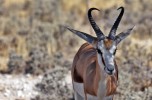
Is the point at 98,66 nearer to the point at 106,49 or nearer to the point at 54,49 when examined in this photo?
the point at 106,49

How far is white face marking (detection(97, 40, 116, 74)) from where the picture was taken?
28.9ft

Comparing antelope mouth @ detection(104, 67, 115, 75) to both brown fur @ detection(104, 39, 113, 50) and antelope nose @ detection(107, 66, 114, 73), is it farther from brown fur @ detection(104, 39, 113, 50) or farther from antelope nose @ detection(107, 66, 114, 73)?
brown fur @ detection(104, 39, 113, 50)

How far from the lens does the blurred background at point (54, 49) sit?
1294cm

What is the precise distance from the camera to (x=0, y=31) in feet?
64.8

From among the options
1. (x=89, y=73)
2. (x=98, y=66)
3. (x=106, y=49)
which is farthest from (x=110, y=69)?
(x=89, y=73)

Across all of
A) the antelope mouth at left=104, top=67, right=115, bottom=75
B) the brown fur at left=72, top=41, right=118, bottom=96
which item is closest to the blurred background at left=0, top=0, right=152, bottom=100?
the brown fur at left=72, top=41, right=118, bottom=96

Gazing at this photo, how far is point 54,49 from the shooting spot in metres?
17.9

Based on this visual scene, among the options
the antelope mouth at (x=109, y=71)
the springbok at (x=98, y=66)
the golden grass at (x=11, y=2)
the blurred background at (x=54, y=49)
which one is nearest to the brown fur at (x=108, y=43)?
the springbok at (x=98, y=66)

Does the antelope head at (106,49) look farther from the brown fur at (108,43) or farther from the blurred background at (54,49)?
the blurred background at (54,49)

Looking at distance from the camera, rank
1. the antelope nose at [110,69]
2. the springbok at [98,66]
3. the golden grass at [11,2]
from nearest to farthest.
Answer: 1. the antelope nose at [110,69]
2. the springbok at [98,66]
3. the golden grass at [11,2]

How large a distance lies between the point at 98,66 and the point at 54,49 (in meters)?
8.51

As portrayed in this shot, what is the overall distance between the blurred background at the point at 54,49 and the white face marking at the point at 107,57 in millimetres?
2525

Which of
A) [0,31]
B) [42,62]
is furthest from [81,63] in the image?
[0,31]

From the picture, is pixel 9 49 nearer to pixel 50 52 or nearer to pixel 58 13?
pixel 50 52
